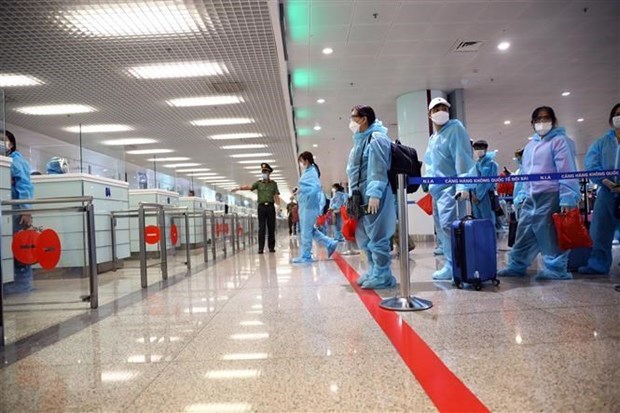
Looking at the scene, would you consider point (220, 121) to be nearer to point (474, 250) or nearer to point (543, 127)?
point (543, 127)

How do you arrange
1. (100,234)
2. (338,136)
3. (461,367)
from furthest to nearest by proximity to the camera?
(338,136)
(100,234)
(461,367)

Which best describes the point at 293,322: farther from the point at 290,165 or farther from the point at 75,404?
the point at 290,165

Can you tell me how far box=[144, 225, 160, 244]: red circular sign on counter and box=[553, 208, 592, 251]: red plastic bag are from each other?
3.97m

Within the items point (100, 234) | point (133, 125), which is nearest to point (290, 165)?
point (133, 125)

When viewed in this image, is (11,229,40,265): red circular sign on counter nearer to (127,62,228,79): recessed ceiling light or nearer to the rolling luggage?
the rolling luggage

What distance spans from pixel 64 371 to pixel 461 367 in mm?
1684

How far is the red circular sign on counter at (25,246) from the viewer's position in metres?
3.14

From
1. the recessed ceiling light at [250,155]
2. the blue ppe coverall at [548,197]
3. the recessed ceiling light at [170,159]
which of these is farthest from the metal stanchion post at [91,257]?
the recessed ceiling light at [170,159]

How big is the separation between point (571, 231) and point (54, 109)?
9.51 m

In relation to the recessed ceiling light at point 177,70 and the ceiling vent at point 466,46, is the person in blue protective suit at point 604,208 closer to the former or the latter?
the ceiling vent at point 466,46

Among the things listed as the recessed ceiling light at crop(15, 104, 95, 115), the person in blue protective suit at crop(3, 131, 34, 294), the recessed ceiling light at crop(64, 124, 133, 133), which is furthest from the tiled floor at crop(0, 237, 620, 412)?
the recessed ceiling light at crop(64, 124, 133, 133)

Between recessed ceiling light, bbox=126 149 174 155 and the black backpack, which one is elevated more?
recessed ceiling light, bbox=126 149 174 155

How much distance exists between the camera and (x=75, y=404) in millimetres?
1437

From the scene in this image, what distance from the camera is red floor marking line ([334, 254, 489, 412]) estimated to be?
4.31 feet
